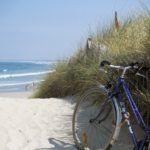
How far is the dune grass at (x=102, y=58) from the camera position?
204 inches

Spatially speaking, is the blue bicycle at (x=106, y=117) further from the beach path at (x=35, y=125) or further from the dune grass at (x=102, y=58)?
the dune grass at (x=102, y=58)

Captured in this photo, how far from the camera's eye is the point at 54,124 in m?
6.36

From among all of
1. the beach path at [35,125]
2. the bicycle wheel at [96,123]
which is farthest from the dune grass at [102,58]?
the beach path at [35,125]

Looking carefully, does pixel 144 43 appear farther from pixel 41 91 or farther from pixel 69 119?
pixel 41 91

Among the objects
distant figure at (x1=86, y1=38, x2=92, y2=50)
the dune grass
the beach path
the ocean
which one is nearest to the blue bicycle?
the beach path

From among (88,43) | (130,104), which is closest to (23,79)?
(88,43)

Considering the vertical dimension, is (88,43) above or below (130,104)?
above

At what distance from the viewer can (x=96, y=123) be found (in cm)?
501

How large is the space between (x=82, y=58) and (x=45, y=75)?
174 cm

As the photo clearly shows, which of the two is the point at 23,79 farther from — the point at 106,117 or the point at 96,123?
the point at 106,117

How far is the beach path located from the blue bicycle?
23 cm

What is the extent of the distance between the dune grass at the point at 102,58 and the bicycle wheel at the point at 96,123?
0.44 meters

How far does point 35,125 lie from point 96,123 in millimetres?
1607

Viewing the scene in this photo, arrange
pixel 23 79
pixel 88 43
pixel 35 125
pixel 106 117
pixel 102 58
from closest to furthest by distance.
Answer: pixel 106 117 → pixel 35 125 → pixel 102 58 → pixel 88 43 → pixel 23 79
